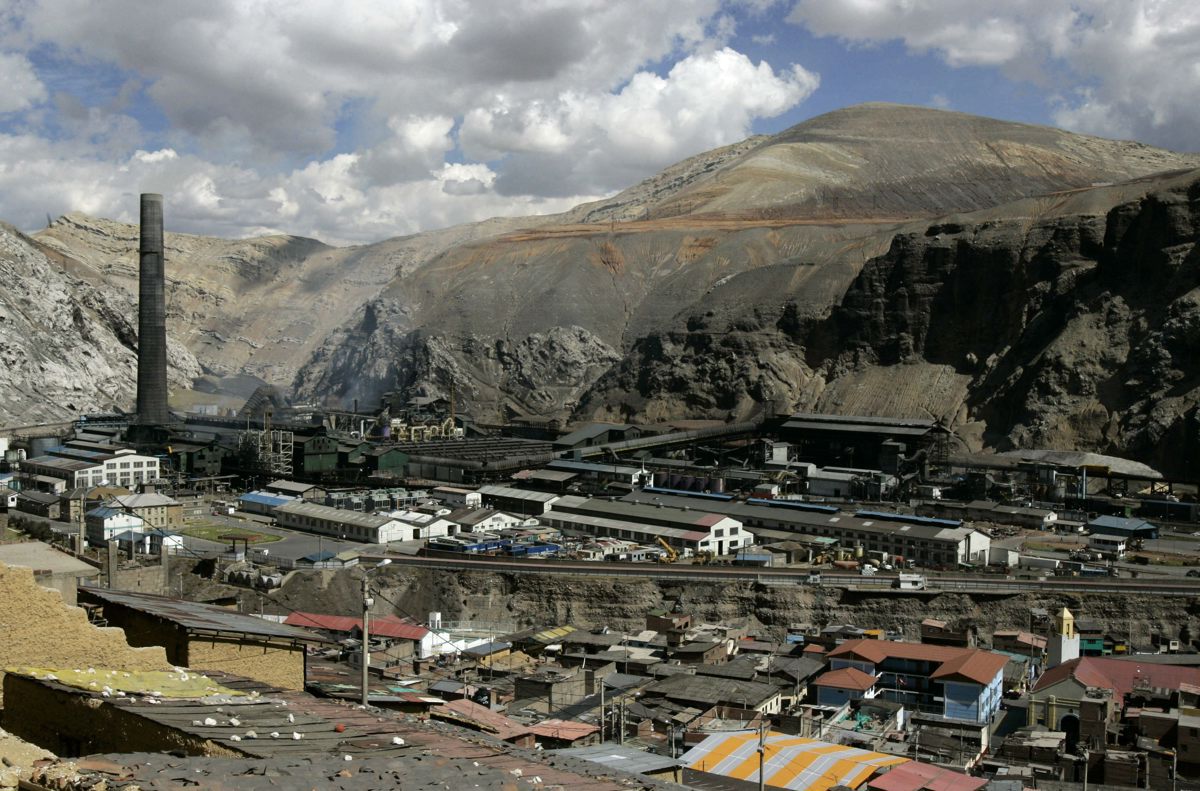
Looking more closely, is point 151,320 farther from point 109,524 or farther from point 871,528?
point 871,528

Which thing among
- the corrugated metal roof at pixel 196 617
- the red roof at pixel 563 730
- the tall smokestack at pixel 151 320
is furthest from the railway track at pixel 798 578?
the tall smokestack at pixel 151 320

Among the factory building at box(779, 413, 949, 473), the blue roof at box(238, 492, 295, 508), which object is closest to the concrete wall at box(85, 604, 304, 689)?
the blue roof at box(238, 492, 295, 508)

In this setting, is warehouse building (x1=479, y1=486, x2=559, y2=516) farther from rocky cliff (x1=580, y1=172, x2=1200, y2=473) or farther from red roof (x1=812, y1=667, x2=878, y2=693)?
rocky cliff (x1=580, y1=172, x2=1200, y2=473)

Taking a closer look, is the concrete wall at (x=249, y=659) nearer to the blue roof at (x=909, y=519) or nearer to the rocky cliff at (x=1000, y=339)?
the blue roof at (x=909, y=519)

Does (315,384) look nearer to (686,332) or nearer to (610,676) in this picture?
(686,332)

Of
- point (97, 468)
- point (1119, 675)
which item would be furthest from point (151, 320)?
point (1119, 675)

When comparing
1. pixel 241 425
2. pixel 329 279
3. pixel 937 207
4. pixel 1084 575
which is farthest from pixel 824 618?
pixel 329 279
